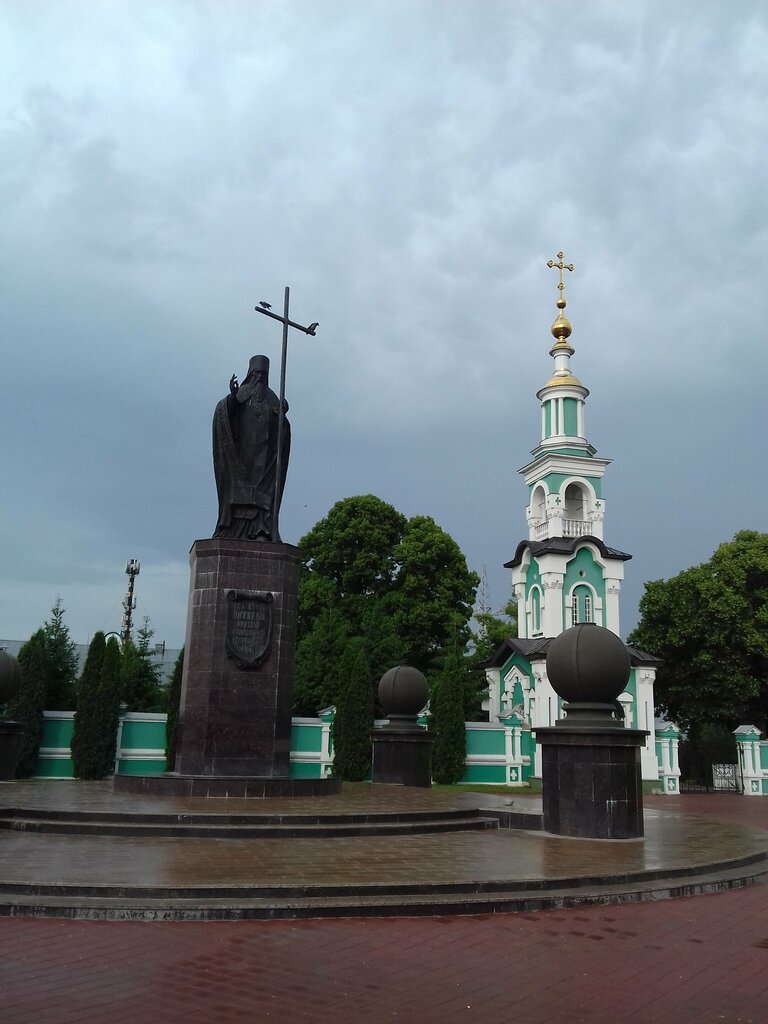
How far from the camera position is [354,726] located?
24062mm

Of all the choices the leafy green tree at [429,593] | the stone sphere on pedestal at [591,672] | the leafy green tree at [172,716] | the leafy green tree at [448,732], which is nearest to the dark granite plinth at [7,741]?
the leafy green tree at [172,716]

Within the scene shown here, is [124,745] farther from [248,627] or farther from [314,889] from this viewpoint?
[314,889]

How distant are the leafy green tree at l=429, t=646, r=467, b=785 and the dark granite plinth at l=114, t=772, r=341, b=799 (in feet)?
43.8

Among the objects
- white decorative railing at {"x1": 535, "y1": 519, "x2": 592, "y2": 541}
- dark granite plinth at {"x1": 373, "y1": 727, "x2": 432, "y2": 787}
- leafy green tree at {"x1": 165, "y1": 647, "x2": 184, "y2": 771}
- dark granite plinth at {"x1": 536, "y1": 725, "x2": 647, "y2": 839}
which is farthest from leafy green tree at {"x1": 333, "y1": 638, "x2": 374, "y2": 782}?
white decorative railing at {"x1": 535, "y1": 519, "x2": 592, "y2": 541}

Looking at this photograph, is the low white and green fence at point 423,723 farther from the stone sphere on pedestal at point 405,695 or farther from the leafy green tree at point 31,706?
the stone sphere on pedestal at point 405,695

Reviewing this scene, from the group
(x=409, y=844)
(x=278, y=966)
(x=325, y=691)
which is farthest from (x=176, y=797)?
(x=325, y=691)

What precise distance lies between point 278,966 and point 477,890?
7.76ft

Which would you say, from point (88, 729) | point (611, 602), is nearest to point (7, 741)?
point (88, 729)

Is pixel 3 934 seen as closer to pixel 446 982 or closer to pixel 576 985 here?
pixel 446 982

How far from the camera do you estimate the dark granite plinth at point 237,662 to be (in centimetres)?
1329

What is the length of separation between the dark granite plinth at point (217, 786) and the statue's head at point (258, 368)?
268 inches

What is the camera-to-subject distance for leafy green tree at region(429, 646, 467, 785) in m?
26.3

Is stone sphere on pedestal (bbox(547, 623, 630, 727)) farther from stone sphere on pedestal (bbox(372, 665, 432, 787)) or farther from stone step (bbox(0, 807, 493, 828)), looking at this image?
stone sphere on pedestal (bbox(372, 665, 432, 787))

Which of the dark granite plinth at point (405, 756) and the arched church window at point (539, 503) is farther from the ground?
the arched church window at point (539, 503)
